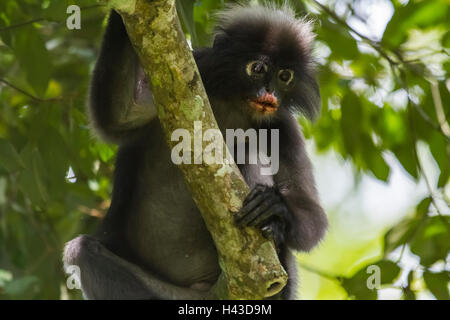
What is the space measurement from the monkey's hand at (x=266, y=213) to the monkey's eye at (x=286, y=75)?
102cm

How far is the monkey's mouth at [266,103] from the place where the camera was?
15.7 feet

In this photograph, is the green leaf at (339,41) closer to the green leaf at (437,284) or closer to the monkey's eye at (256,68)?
the monkey's eye at (256,68)

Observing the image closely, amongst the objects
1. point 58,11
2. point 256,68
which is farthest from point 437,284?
point 58,11

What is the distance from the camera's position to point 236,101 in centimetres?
514

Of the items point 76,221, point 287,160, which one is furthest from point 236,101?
point 76,221

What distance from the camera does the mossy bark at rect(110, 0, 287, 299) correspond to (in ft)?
11.9

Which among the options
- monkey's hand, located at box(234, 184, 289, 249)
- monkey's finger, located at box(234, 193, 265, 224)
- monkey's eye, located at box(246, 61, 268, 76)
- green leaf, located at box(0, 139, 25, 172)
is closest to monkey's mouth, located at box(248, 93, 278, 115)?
monkey's eye, located at box(246, 61, 268, 76)

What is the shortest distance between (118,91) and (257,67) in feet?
3.23

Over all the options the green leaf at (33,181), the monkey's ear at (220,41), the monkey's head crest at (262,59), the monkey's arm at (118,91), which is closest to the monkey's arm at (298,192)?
the monkey's head crest at (262,59)

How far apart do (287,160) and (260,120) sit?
0.35m

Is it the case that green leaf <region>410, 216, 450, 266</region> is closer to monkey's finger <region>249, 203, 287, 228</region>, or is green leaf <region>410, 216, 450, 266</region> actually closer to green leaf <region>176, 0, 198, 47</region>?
monkey's finger <region>249, 203, 287, 228</region>

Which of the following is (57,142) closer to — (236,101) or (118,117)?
(118,117)
